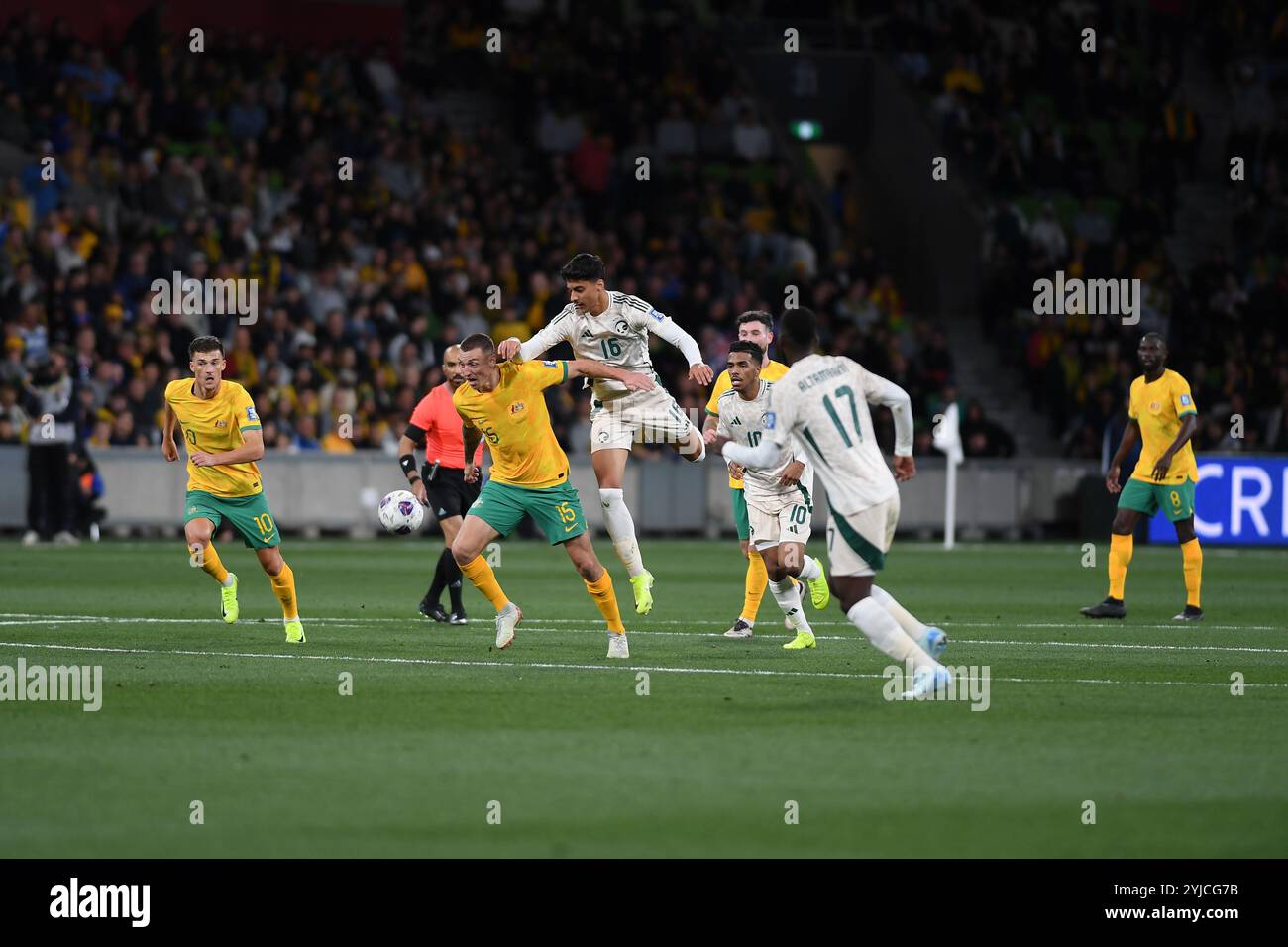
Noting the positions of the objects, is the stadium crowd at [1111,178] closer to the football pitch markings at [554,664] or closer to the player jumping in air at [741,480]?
the player jumping in air at [741,480]

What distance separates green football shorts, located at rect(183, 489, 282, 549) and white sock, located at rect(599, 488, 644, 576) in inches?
94.6

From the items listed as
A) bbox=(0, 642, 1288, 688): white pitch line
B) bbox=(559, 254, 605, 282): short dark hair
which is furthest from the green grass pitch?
bbox=(559, 254, 605, 282): short dark hair

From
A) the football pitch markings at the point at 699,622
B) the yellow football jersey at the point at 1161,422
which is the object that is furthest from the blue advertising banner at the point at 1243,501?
the football pitch markings at the point at 699,622

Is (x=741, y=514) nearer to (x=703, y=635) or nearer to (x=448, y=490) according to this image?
(x=703, y=635)

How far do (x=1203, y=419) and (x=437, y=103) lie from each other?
1455 centimetres

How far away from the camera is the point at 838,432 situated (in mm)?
11148

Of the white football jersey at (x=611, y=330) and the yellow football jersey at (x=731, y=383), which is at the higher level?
the white football jersey at (x=611, y=330)

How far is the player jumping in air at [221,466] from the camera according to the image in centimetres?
1459

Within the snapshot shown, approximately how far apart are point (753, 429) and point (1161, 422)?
5031mm

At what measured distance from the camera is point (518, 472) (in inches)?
542

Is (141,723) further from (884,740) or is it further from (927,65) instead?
(927,65)

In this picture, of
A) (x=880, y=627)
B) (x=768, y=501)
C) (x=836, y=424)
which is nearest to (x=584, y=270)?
(x=768, y=501)

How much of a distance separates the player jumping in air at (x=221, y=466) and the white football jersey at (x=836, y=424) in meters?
4.76

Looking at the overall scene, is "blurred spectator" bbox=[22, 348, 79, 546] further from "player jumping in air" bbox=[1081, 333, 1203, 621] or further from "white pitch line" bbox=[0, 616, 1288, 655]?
"player jumping in air" bbox=[1081, 333, 1203, 621]
